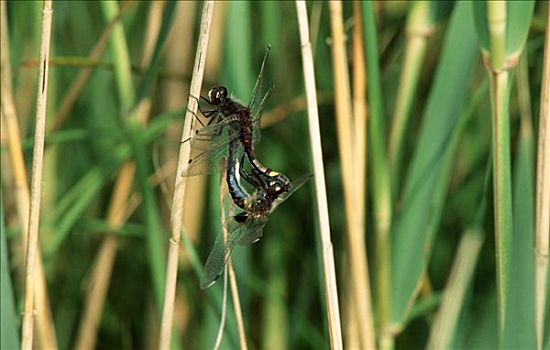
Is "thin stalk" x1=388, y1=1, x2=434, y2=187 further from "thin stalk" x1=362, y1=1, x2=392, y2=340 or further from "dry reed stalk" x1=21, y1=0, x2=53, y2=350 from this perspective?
"dry reed stalk" x1=21, y1=0, x2=53, y2=350

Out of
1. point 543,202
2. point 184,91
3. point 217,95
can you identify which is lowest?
point 543,202

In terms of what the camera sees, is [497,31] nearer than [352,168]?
Yes

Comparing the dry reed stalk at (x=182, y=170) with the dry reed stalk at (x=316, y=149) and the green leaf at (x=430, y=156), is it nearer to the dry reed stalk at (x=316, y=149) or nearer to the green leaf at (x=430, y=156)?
the dry reed stalk at (x=316, y=149)

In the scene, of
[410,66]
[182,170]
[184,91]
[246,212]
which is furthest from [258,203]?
[184,91]

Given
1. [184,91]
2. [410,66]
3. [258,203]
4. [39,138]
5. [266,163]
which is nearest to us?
[39,138]

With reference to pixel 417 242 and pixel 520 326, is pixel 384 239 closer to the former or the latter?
pixel 417 242

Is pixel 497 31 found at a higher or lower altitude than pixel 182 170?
higher

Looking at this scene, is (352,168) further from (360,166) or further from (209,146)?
(209,146)

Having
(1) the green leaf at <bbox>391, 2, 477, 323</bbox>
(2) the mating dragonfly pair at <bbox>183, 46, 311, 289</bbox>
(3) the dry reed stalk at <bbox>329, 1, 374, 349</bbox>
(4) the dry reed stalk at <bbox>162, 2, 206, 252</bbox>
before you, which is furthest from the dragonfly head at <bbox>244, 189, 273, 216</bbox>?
(4) the dry reed stalk at <bbox>162, 2, 206, 252</bbox>
